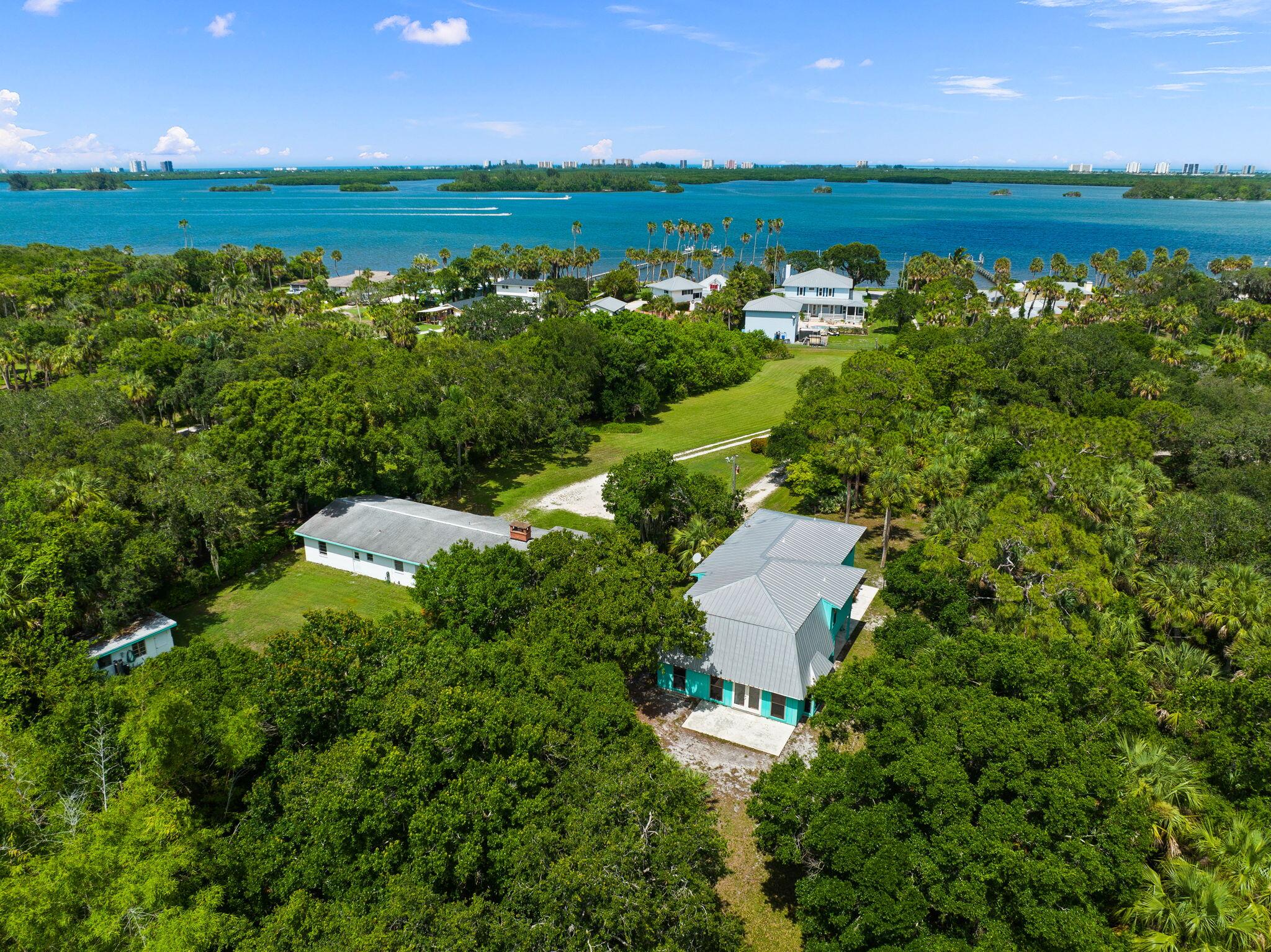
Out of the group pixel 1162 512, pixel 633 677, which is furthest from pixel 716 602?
pixel 1162 512

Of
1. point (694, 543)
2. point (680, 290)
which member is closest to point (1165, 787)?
point (694, 543)

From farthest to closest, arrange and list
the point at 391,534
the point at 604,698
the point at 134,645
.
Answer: the point at 391,534
the point at 134,645
the point at 604,698

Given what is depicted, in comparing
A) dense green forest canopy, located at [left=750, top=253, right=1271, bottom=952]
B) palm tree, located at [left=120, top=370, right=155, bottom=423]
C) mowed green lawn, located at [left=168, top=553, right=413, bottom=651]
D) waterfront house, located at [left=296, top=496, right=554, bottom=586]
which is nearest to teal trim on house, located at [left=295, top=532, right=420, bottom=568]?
waterfront house, located at [left=296, top=496, right=554, bottom=586]

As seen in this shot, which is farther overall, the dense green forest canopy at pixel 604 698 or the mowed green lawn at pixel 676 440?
the mowed green lawn at pixel 676 440

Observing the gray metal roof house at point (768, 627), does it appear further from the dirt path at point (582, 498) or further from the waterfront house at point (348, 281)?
the waterfront house at point (348, 281)

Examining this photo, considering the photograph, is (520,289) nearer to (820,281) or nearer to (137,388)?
(820,281)

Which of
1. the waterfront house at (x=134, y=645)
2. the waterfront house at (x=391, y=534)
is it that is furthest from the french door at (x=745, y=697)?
the waterfront house at (x=134, y=645)

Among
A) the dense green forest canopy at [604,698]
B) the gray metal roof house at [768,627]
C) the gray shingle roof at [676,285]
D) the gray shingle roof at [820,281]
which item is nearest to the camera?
the dense green forest canopy at [604,698]
